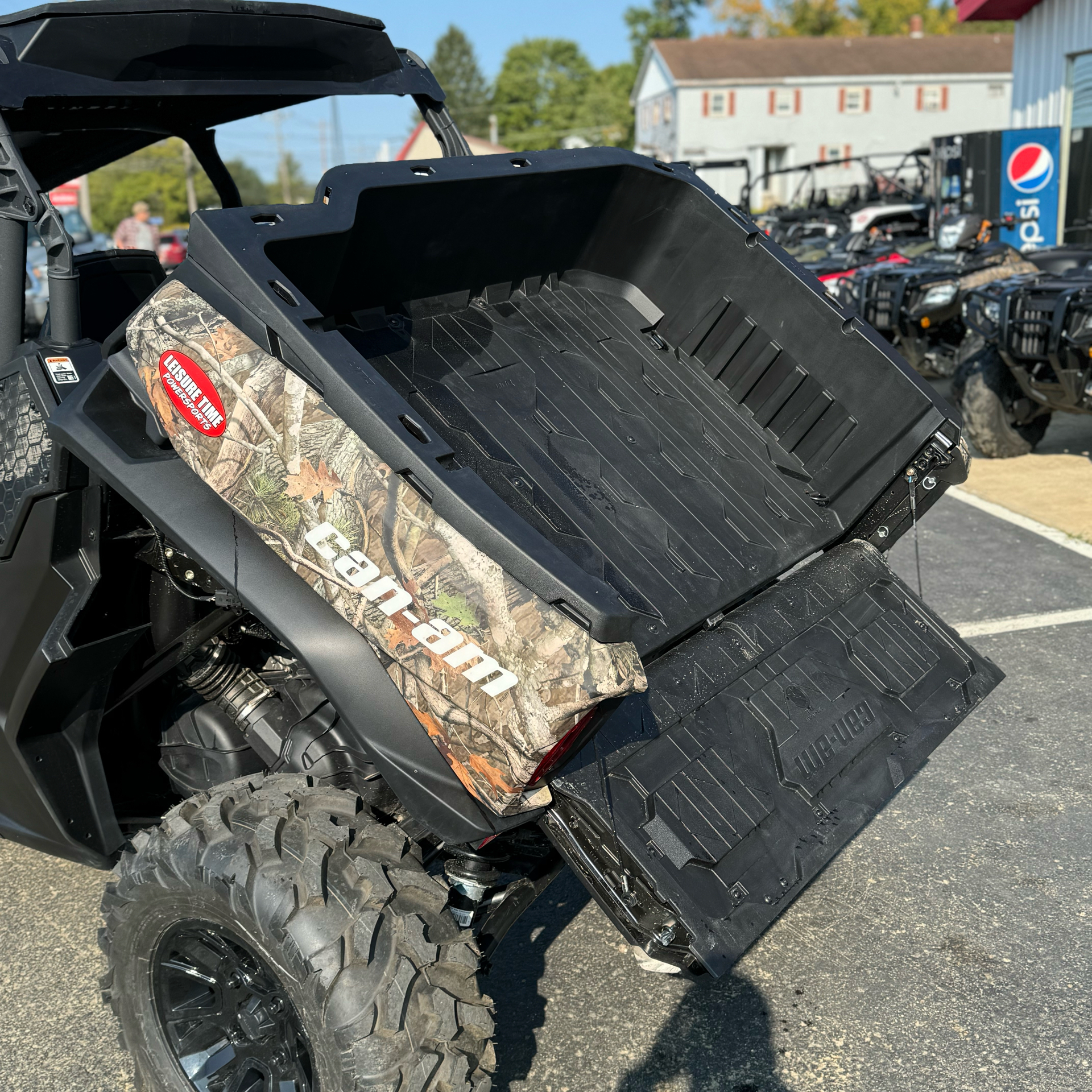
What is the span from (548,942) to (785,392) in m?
1.72

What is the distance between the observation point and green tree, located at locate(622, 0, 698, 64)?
8181cm

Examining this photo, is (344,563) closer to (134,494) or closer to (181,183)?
(134,494)

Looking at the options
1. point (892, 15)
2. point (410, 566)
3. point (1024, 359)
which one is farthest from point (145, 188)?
point (410, 566)

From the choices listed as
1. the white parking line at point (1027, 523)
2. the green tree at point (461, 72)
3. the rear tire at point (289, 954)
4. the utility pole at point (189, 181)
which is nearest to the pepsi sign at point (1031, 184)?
the white parking line at point (1027, 523)

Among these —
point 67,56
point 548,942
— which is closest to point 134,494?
point 67,56

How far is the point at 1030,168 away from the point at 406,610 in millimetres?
17077

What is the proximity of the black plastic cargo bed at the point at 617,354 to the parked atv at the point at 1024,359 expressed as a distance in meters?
4.43

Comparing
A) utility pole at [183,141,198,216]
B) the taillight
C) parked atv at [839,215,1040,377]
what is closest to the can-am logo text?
the taillight

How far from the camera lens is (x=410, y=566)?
6.45 feet

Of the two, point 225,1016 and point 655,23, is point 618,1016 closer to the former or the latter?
point 225,1016

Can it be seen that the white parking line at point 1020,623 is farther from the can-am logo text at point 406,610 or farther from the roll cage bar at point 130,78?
the can-am logo text at point 406,610

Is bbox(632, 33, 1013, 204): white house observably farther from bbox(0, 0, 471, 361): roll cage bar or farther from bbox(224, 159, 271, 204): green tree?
bbox(0, 0, 471, 361): roll cage bar

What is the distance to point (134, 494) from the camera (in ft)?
7.21

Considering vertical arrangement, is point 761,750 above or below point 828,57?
above
